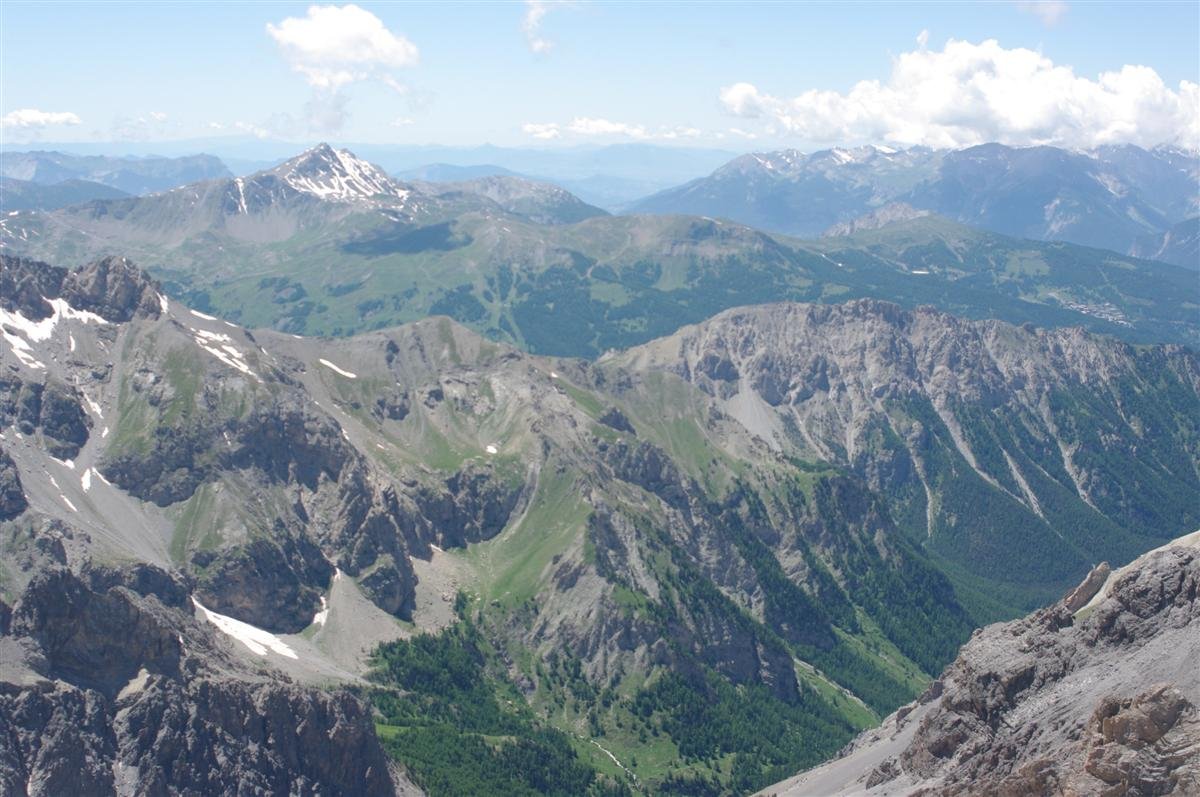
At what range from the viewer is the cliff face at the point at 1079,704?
6950 centimetres

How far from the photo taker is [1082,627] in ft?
367

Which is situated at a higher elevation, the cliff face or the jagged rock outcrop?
the cliff face

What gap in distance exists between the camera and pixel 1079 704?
321ft

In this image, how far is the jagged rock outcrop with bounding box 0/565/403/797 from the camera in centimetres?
13075

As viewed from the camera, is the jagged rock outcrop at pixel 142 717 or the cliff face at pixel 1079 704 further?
the jagged rock outcrop at pixel 142 717

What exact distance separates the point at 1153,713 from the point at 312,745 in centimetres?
11340

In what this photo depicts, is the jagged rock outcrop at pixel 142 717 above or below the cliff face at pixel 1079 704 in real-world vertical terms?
below

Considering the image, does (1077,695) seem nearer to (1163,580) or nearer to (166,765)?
(1163,580)

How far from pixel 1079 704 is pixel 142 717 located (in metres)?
106

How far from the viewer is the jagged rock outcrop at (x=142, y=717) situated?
429 ft

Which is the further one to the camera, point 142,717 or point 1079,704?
point 142,717

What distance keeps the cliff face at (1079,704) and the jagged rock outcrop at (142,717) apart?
68.0m

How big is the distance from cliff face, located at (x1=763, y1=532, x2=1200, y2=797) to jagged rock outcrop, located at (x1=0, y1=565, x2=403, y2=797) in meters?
68.0

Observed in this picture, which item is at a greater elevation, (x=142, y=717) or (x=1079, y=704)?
(x=1079, y=704)
